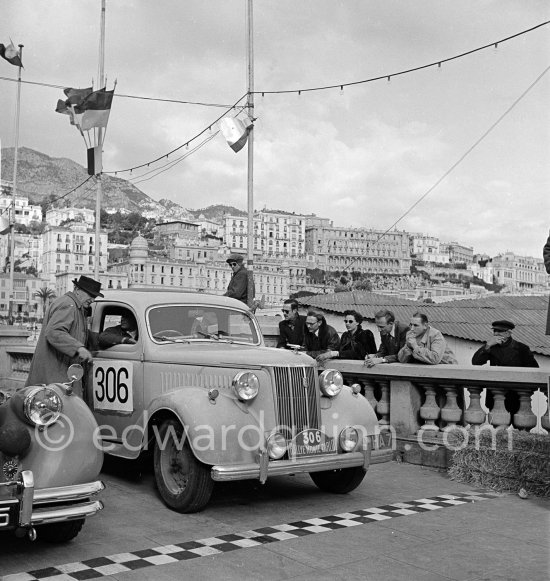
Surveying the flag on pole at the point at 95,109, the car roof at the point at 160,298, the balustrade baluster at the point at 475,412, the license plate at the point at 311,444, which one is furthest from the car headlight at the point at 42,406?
the flag on pole at the point at 95,109

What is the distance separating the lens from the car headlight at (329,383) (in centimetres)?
691

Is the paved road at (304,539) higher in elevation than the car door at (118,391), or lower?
lower

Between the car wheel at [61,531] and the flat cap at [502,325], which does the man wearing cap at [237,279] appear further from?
the car wheel at [61,531]

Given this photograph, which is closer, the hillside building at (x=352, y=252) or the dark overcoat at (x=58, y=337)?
the dark overcoat at (x=58, y=337)

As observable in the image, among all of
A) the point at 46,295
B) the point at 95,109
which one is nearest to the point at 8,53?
the point at 95,109

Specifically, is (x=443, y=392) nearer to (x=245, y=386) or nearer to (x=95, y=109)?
(x=245, y=386)

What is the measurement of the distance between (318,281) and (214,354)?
373 ft

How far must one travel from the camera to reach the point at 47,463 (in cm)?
481

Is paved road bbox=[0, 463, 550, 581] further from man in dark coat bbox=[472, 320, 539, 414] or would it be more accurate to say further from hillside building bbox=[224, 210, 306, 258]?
hillside building bbox=[224, 210, 306, 258]

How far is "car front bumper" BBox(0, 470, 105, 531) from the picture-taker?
4359 mm

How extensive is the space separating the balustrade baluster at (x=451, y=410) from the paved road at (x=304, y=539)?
1.04m

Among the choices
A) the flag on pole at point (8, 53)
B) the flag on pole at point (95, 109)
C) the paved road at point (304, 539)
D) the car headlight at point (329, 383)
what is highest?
the flag on pole at point (8, 53)

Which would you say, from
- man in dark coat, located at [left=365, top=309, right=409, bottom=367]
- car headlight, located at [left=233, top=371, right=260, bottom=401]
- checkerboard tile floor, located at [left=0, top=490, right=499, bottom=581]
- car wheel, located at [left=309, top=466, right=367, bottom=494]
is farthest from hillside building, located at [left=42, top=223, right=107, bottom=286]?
checkerboard tile floor, located at [left=0, top=490, right=499, bottom=581]

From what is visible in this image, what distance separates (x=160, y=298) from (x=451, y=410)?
3.52m
